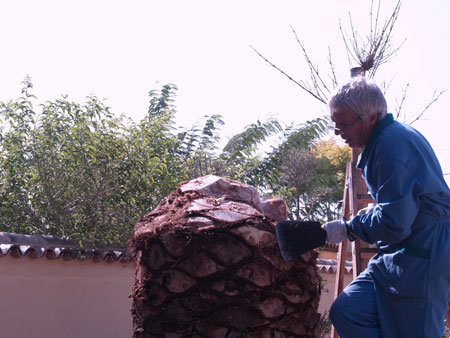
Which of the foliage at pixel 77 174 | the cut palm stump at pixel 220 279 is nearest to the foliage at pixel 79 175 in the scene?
the foliage at pixel 77 174

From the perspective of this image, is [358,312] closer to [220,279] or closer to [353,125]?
[220,279]

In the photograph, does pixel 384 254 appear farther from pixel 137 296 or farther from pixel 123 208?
pixel 123 208

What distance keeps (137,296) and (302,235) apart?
863 mm

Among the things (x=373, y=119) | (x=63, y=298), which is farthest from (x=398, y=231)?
(x=63, y=298)

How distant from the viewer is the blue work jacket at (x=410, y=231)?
2.30 m

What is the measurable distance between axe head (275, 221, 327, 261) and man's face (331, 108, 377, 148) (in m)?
0.41

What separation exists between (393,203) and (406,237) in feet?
0.57

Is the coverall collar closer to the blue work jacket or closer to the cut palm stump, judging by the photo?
the blue work jacket

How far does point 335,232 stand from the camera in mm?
2500

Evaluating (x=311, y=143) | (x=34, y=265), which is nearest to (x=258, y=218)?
(x=34, y=265)

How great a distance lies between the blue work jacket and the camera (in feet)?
7.55

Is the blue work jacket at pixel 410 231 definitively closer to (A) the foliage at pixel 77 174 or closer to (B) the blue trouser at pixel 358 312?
(B) the blue trouser at pixel 358 312

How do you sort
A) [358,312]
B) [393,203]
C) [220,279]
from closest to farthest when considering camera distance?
[393,203], [358,312], [220,279]

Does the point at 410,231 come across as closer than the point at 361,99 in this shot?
Yes
